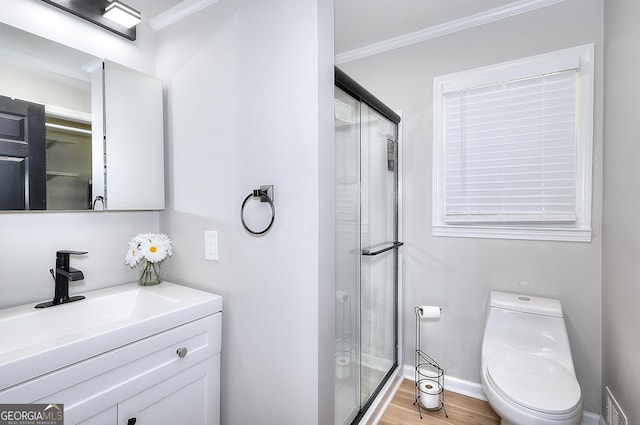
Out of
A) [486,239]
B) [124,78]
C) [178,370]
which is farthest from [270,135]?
[486,239]

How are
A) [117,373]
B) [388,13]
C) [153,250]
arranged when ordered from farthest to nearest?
[388,13]
[153,250]
[117,373]

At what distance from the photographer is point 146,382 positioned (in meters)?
1.12

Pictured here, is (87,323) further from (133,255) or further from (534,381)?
(534,381)

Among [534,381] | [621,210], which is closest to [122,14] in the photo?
[621,210]

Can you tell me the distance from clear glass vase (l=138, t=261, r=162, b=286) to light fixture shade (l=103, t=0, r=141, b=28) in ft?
4.24

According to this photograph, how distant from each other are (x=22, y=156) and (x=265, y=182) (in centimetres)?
102

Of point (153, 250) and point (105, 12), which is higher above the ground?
point (105, 12)

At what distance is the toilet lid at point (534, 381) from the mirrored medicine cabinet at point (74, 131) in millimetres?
2080

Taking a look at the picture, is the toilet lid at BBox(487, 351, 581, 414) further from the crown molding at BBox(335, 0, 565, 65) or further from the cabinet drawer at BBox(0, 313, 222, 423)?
the crown molding at BBox(335, 0, 565, 65)

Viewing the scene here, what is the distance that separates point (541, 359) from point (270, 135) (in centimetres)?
189

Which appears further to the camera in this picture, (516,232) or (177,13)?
(516,232)

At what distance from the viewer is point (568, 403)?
53.2 inches

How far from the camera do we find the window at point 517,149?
177cm

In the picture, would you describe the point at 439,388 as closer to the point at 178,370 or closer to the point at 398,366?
the point at 398,366
